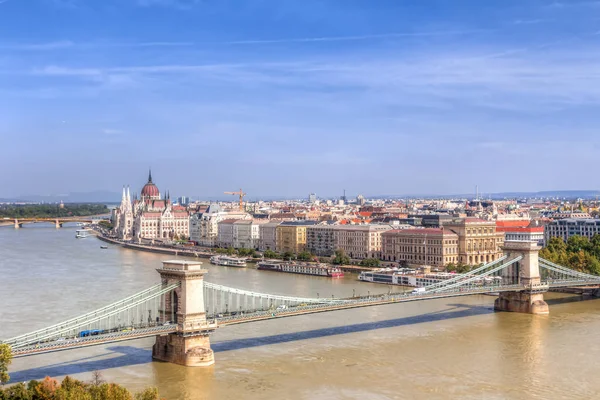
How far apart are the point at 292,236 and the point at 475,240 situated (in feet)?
37.9

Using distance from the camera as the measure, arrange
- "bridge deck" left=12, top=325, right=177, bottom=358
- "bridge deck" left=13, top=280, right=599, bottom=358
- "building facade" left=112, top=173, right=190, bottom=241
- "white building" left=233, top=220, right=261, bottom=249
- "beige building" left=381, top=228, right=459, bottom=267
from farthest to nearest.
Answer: "building facade" left=112, top=173, right=190, bottom=241
"white building" left=233, top=220, right=261, bottom=249
"beige building" left=381, top=228, right=459, bottom=267
"bridge deck" left=13, top=280, right=599, bottom=358
"bridge deck" left=12, top=325, right=177, bottom=358

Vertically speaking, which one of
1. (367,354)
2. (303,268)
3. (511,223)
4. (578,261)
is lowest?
(367,354)

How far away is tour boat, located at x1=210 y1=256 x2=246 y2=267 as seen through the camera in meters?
38.1

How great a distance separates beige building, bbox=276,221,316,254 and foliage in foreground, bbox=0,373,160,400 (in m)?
32.3

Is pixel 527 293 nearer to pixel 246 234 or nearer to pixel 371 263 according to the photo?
pixel 371 263

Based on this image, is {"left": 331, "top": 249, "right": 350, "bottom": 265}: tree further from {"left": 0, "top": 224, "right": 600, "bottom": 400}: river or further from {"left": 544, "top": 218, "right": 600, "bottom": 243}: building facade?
{"left": 0, "top": 224, "right": 600, "bottom": 400}: river

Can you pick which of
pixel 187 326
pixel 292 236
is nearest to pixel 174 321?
pixel 187 326

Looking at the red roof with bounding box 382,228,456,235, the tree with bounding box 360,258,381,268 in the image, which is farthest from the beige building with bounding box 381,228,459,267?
the tree with bounding box 360,258,381,268

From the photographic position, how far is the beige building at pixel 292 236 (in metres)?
43.5

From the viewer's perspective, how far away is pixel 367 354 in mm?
15766

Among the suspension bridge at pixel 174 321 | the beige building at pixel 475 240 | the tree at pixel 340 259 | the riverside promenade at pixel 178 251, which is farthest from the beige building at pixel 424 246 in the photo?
the suspension bridge at pixel 174 321

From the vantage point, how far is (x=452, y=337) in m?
17.9

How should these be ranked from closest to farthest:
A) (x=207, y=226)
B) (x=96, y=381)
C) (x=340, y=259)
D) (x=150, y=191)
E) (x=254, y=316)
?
(x=96, y=381) → (x=254, y=316) → (x=340, y=259) → (x=207, y=226) → (x=150, y=191)

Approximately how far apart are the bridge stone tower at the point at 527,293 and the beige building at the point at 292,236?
2051 centimetres
